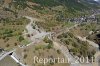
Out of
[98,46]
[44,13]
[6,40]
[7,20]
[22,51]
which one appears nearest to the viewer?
[22,51]

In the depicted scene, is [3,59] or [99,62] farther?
[99,62]

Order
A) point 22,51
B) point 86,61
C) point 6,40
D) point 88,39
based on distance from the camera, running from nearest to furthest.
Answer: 1. point 22,51
2. point 86,61
3. point 6,40
4. point 88,39

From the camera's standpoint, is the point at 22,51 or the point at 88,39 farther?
the point at 88,39

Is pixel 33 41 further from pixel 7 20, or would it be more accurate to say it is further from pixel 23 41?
pixel 7 20

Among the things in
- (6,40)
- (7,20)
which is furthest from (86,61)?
(7,20)

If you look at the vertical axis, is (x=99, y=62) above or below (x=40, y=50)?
below

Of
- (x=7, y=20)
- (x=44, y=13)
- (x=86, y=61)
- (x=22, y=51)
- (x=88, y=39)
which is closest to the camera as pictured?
(x=22, y=51)

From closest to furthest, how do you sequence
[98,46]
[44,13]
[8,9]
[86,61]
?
[86,61]
[98,46]
[8,9]
[44,13]

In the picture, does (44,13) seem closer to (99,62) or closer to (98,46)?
(98,46)

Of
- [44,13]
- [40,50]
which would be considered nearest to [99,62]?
[40,50]
